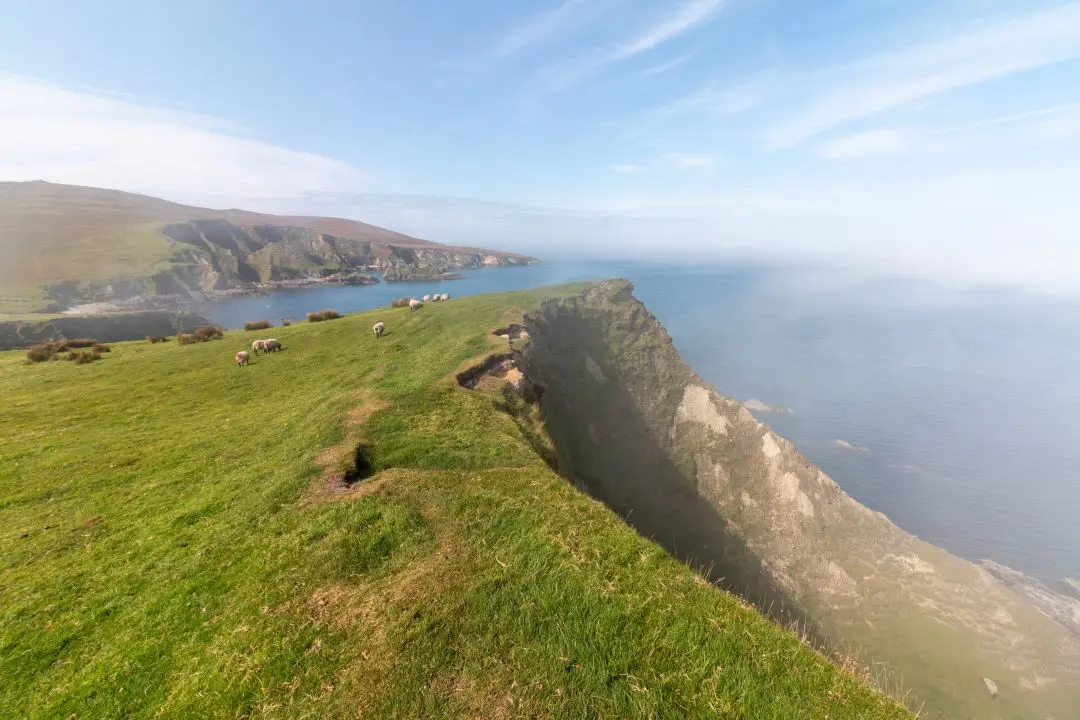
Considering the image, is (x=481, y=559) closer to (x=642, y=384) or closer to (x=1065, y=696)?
(x=642, y=384)

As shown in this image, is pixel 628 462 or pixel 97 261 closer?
pixel 628 462

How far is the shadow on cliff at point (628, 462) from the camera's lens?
41219mm

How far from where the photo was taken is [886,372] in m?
154

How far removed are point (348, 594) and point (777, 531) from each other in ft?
158

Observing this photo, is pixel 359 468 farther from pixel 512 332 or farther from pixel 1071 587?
pixel 1071 587

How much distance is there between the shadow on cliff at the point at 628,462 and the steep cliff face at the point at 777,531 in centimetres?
17

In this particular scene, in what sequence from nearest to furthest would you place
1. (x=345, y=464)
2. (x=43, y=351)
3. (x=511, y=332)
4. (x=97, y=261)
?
(x=345, y=464) < (x=43, y=351) < (x=511, y=332) < (x=97, y=261)

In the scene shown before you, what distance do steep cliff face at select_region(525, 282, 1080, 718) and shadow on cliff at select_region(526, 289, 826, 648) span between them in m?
0.17

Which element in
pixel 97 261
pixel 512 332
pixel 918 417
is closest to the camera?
pixel 512 332

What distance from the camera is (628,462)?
2004 inches

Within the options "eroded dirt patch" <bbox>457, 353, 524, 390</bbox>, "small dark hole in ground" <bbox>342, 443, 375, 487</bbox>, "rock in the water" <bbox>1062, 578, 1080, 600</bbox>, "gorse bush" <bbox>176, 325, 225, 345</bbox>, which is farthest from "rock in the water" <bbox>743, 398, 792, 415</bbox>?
"gorse bush" <bbox>176, 325, 225, 345</bbox>

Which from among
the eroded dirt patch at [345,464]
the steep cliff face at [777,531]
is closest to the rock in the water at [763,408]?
the steep cliff face at [777,531]

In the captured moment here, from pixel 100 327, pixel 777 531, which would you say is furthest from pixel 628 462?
pixel 100 327

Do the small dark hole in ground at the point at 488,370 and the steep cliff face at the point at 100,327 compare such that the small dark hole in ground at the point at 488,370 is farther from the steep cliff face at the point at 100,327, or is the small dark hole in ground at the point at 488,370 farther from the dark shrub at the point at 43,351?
the steep cliff face at the point at 100,327
